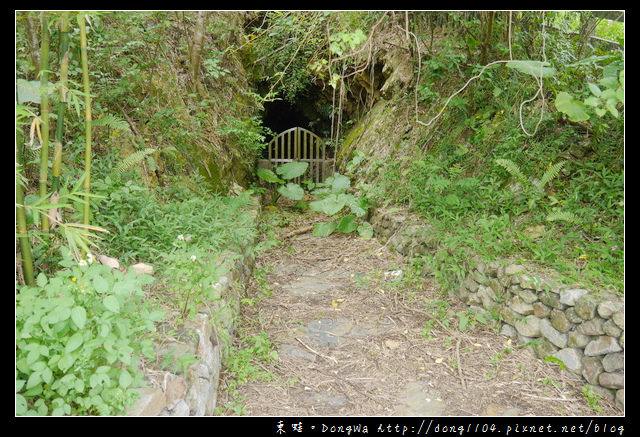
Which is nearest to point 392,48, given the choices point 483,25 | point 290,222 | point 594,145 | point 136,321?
point 483,25

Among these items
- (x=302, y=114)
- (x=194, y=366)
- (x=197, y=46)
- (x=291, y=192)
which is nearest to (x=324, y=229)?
(x=291, y=192)

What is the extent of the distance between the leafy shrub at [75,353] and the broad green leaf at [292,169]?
6124mm

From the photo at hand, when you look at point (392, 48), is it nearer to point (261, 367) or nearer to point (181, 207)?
point (181, 207)

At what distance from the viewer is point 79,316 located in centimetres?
206

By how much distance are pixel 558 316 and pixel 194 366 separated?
2708 mm

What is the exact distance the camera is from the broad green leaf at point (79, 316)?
6.70 ft

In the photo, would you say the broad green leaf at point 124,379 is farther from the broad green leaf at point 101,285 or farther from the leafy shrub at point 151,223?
the leafy shrub at point 151,223

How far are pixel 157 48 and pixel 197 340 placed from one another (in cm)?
458

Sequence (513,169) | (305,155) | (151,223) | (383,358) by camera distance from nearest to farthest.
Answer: (383,358), (151,223), (513,169), (305,155)

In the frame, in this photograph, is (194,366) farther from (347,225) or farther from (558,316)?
(347,225)

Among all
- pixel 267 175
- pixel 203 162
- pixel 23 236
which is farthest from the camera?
pixel 267 175

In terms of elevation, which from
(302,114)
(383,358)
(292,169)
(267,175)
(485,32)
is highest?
(485,32)

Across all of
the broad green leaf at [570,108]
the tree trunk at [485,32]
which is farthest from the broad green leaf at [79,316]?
the tree trunk at [485,32]

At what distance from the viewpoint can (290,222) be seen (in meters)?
7.55
